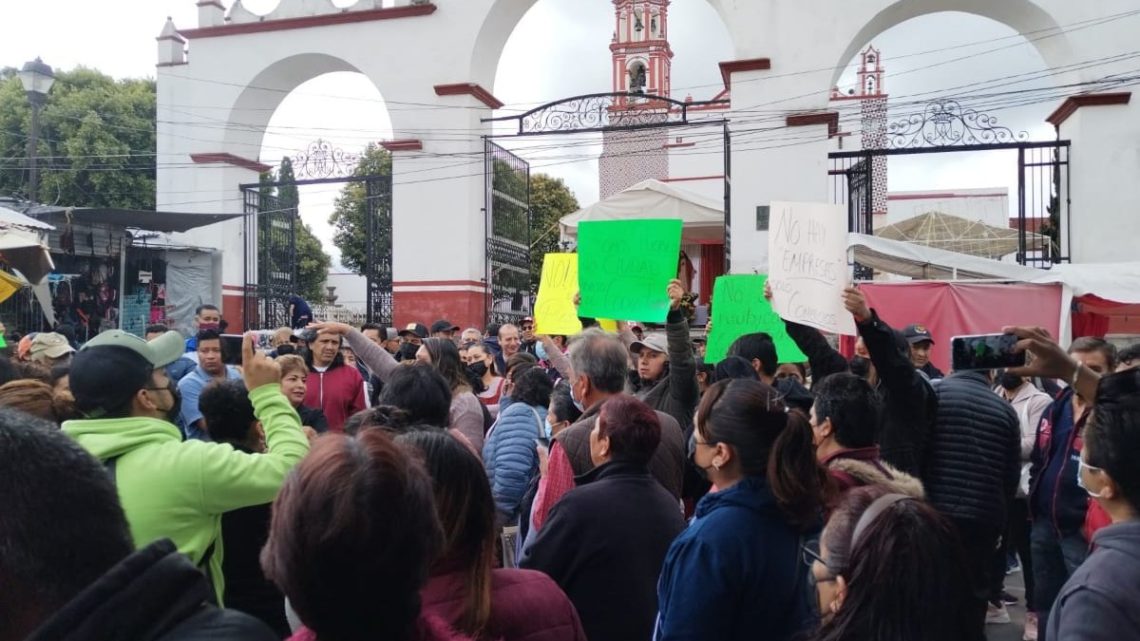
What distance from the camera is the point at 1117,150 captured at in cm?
1238

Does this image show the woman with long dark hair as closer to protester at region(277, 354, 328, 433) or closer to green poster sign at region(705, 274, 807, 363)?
protester at region(277, 354, 328, 433)

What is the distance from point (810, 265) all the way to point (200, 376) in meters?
3.82

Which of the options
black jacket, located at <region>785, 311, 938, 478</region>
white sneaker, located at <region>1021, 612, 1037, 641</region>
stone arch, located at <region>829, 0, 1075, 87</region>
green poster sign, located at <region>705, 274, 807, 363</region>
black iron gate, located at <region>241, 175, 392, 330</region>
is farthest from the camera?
black iron gate, located at <region>241, 175, 392, 330</region>

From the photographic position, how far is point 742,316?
6.98 meters

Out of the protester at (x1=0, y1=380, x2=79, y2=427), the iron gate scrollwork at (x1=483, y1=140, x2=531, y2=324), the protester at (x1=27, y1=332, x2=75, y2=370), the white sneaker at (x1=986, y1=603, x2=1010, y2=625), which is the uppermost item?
the iron gate scrollwork at (x1=483, y1=140, x2=531, y2=324)

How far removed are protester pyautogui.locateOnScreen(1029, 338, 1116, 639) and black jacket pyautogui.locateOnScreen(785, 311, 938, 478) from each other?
627 mm

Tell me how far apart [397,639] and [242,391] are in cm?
215

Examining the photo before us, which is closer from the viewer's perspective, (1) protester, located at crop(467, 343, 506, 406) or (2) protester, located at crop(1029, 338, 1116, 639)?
(2) protester, located at crop(1029, 338, 1116, 639)

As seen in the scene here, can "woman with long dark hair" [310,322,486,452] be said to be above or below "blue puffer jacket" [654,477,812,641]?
above

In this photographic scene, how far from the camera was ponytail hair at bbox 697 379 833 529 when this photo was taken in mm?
2650

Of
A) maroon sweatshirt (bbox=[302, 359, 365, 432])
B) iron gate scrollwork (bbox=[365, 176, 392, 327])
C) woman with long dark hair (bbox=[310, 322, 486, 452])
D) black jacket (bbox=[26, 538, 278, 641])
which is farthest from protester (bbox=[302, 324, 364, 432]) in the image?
iron gate scrollwork (bbox=[365, 176, 392, 327])

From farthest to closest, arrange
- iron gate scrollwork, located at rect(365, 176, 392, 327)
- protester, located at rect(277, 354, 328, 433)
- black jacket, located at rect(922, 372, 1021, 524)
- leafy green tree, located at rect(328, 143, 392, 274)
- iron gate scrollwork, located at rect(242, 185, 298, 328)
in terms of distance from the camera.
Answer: leafy green tree, located at rect(328, 143, 392, 274), iron gate scrollwork, located at rect(242, 185, 298, 328), iron gate scrollwork, located at rect(365, 176, 392, 327), protester, located at rect(277, 354, 328, 433), black jacket, located at rect(922, 372, 1021, 524)

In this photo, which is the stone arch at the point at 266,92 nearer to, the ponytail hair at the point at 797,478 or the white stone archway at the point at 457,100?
the white stone archway at the point at 457,100

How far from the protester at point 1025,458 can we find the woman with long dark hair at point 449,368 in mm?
3288
